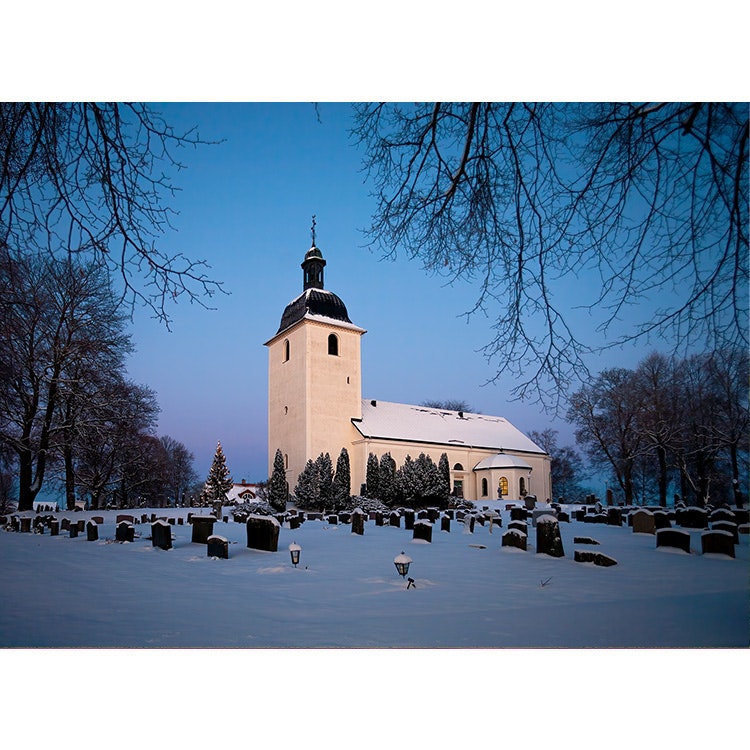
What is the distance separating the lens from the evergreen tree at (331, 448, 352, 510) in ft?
47.6

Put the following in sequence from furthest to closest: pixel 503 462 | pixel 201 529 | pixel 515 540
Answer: pixel 503 462 < pixel 201 529 < pixel 515 540

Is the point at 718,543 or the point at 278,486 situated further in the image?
the point at 278,486

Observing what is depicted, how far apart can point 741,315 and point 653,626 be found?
79.8 inches

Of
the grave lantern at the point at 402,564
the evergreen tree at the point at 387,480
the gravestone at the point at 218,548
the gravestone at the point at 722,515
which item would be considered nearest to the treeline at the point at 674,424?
the gravestone at the point at 722,515

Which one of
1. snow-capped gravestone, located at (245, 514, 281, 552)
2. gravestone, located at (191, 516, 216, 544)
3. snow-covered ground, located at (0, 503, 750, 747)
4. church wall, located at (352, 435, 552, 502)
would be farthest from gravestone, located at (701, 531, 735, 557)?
church wall, located at (352, 435, 552, 502)

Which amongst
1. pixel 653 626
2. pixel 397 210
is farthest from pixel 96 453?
pixel 653 626

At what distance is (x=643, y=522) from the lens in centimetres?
593

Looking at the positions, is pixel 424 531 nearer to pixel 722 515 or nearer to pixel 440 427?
pixel 722 515

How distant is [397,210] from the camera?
3285 mm

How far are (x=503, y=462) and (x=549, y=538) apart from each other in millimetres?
14829

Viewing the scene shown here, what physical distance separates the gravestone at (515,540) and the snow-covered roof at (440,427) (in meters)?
13.3

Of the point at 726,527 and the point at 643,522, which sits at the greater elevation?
the point at 726,527

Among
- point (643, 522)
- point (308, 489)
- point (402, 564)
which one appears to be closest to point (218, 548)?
point (402, 564)
